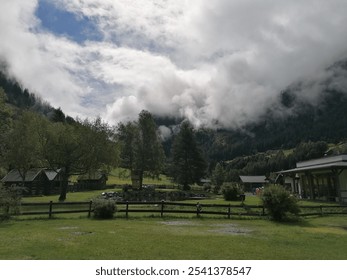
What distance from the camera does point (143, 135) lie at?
7100 cm

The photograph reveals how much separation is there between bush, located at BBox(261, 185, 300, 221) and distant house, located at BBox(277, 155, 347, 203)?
17.2 meters

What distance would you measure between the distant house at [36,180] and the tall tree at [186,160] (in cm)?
2686

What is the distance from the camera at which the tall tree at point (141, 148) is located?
68000mm

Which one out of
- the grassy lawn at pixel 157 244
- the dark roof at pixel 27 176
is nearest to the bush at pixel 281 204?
the grassy lawn at pixel 157 244

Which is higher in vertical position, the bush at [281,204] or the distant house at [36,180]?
the distant house at [36,180]

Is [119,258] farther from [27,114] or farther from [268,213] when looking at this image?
[27,114]

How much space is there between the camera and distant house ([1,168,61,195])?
67625mm

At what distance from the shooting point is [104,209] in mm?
25016

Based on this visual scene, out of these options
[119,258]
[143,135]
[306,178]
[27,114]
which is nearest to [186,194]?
[143,135]

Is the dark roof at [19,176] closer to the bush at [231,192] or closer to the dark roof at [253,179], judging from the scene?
the bush at [231,192]

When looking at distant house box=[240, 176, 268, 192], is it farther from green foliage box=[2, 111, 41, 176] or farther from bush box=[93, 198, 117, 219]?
bush box=[93, 198, 117, 219]

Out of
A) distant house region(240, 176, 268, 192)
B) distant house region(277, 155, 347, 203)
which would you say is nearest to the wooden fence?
distant house region(277, 155, 347, 203)

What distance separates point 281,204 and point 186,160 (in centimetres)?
5472

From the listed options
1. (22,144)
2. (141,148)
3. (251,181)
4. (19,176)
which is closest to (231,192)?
(141,148)
